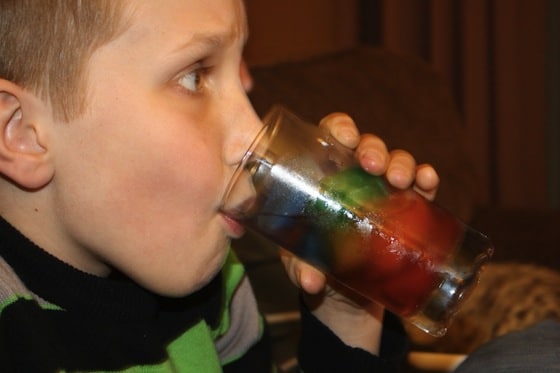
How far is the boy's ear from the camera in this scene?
1013mm

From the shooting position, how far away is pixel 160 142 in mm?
1012

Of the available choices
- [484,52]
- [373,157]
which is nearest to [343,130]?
[373,157]

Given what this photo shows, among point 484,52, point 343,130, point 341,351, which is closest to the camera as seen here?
point 343,130

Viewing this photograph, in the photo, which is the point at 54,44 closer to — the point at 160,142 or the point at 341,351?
the point at 160,142

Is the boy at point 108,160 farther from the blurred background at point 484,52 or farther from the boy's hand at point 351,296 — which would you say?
the blurred background at point 484,52

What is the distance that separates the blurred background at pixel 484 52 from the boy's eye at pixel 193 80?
239cm

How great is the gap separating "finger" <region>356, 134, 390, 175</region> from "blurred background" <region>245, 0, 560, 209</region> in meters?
2.32

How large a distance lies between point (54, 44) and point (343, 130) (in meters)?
0.38

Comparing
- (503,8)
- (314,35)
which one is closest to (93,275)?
(314,35)

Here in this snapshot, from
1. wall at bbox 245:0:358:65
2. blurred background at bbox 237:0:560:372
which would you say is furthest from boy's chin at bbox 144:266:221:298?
wall at bbox 245:0:358:65

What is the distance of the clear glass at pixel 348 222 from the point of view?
980 mm

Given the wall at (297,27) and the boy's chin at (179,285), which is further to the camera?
the wall at (297,27)

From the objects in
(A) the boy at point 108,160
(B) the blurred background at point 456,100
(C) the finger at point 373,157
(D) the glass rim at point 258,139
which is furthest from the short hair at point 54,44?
(B) the blurred background at point 456,100

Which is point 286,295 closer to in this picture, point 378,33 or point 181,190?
point 181,190
